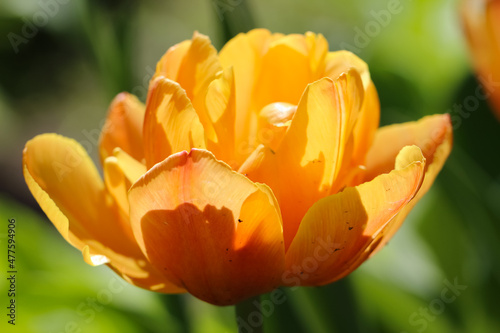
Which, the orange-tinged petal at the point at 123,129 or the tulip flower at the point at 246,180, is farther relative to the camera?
the orange-tinged petal at the point at 123,129

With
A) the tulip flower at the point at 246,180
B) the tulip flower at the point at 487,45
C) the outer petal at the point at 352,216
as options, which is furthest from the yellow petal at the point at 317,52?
the tulip flower at the point at 487,45

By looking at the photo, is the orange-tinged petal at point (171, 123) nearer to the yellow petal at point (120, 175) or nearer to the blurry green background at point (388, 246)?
the yellow petal at point (120, 175)

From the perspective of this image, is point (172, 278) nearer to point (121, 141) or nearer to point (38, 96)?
point (121, 141)

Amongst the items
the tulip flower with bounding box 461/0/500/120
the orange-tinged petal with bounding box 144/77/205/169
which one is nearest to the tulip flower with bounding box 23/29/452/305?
the orange-tinged petal with bounding box 144/77/205/169

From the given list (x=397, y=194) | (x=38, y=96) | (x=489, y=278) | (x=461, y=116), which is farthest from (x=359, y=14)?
(x=38, y=96)

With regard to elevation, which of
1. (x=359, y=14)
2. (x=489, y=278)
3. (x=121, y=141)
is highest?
(x=121, y=141)

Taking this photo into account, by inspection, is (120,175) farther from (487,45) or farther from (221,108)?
(487,45)

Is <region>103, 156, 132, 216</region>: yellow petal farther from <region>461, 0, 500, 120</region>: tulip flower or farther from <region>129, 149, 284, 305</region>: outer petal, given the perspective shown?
<region>461, 0, 500, 120</region>: tulip flower
